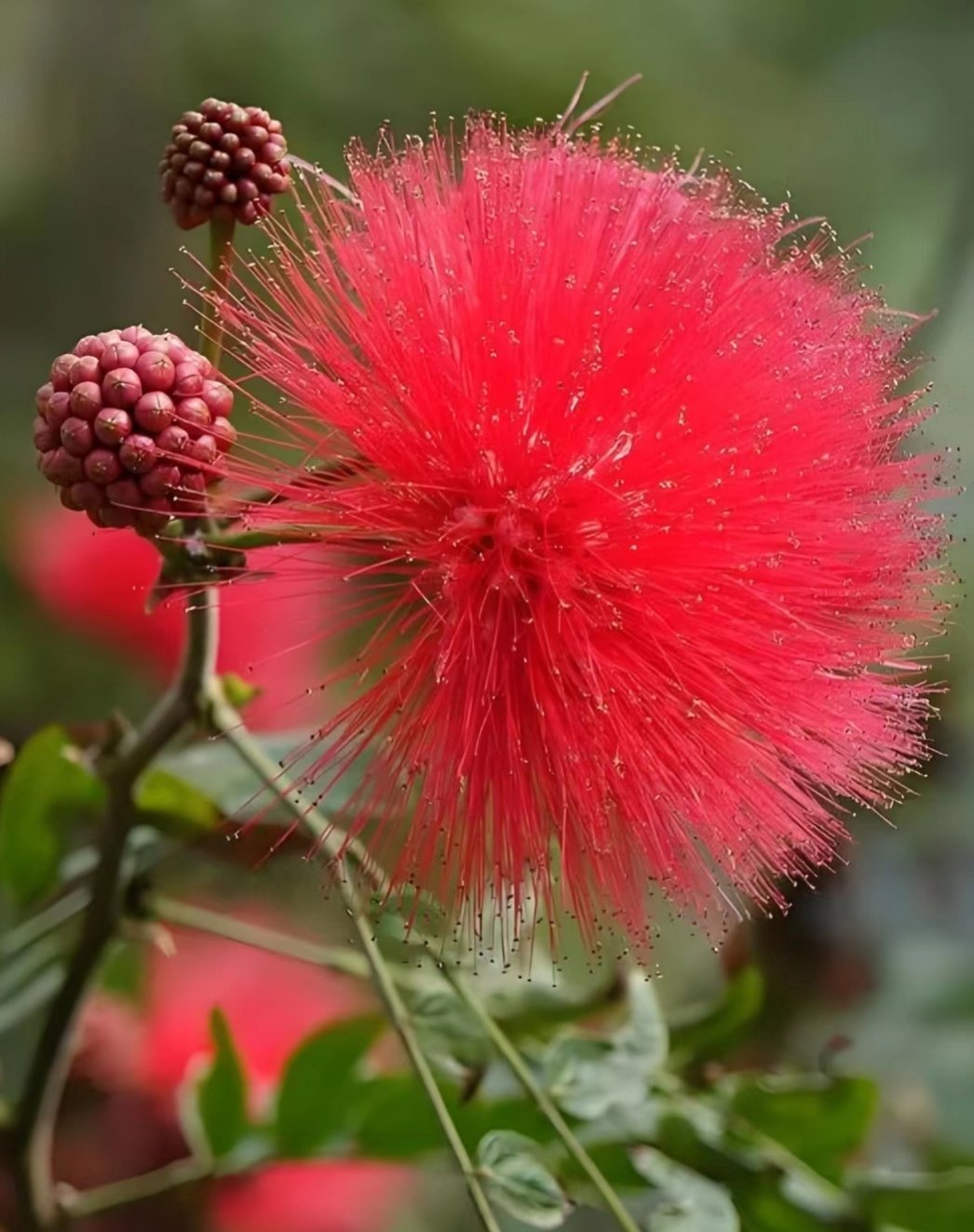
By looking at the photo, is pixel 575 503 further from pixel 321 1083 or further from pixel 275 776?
pixel 321 1083

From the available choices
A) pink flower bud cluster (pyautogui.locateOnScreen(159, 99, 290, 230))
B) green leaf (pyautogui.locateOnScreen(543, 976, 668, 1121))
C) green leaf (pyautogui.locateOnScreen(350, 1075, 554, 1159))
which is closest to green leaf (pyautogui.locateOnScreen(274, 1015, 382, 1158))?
green leaf (pyautogui.locateOnScreen(350, 1075, 554, 1159))

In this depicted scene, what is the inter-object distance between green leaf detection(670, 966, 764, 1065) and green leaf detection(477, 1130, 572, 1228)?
24 centimetres

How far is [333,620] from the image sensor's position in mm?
629

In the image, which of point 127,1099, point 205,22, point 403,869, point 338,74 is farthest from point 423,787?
point 205,22

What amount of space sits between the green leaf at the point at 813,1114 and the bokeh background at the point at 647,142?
0.24 meters

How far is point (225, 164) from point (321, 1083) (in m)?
0.56

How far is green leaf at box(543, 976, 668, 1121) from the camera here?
732 millimetres

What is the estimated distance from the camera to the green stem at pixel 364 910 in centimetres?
62

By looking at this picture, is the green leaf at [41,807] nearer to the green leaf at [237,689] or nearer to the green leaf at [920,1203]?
the green leaf at [237,689]

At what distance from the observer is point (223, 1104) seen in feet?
2.65

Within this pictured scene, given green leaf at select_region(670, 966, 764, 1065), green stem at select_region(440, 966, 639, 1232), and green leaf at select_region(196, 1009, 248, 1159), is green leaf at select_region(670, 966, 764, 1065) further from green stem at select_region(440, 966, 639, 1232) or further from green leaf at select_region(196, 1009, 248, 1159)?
green leaf at select_region(196, 1009, 248, 1159)

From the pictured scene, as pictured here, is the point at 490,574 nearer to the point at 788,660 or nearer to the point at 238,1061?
the point at 788,660

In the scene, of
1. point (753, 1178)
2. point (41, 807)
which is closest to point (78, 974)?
point (41, 807)

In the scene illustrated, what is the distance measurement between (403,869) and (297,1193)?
2.06 ft
